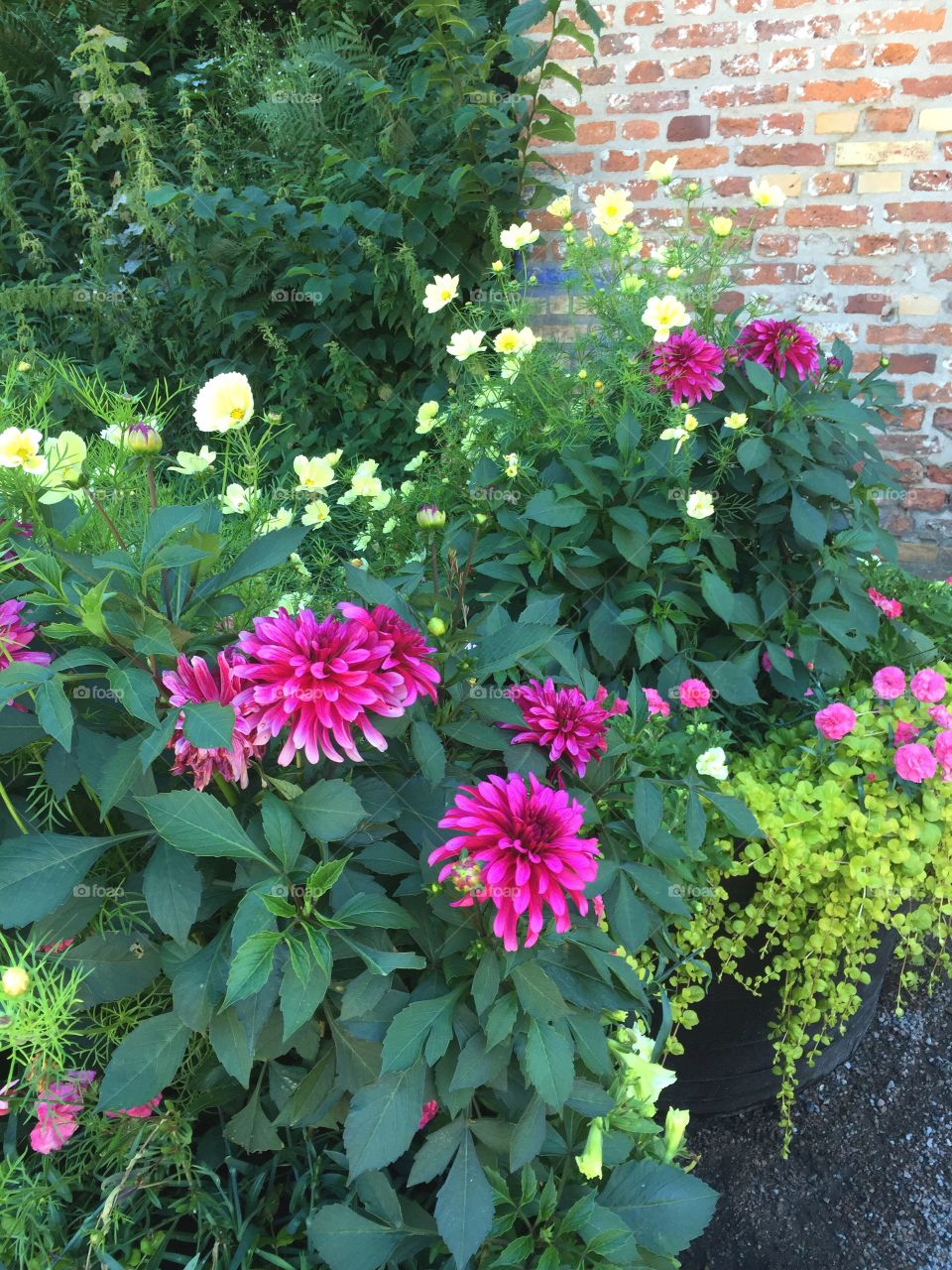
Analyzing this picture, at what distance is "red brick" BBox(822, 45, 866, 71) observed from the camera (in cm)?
234

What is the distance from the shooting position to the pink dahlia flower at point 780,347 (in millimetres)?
1694

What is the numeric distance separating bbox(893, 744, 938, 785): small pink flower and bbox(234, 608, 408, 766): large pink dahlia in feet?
3.34

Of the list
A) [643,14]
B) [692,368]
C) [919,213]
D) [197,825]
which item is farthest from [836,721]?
[643,14]

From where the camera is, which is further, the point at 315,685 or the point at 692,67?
the point at 692,67

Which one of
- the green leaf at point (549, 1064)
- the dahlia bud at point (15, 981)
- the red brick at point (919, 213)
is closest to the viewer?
the dahlia bud at point (15, 981)

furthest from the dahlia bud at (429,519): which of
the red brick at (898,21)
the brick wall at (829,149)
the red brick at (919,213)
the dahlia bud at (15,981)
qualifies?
the red brick at (898,21)

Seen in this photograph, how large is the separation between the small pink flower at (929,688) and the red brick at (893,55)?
68.9 inches

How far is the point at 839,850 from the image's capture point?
146 centimetres

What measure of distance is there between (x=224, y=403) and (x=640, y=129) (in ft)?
6.84

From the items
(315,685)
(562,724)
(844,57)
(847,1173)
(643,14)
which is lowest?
(847,1173)

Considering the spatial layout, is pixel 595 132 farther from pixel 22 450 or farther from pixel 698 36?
pixel 22 450

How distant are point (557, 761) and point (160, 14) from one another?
3943 millimetres

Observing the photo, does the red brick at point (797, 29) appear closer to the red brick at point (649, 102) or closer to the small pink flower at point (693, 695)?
the red brick at point (649, 102)

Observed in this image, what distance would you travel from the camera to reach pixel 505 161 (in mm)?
2582
